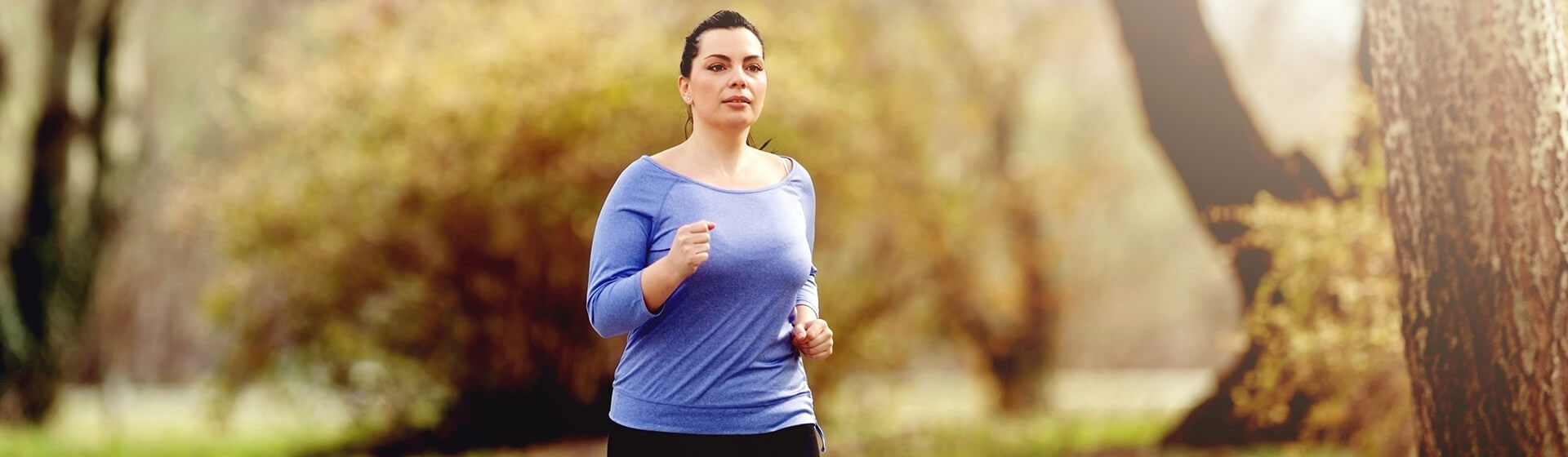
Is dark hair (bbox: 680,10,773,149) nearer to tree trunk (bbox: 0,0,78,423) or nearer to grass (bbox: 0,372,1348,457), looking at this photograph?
grass (bbox: 0,372,1348,457)

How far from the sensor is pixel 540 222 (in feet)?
32.0

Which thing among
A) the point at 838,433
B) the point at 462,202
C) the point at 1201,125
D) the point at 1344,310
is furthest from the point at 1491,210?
the point at 838,433

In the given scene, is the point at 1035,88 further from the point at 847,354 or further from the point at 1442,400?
the point at 1442,400

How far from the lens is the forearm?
8.46 ft

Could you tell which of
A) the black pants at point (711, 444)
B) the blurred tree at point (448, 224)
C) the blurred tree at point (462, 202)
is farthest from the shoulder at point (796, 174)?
the blurred tree at point (448, 224)

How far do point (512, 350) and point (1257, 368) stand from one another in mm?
4825

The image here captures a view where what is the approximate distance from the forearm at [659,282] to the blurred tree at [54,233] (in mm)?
10964

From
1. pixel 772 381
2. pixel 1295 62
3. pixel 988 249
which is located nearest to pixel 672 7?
pixel 988 249

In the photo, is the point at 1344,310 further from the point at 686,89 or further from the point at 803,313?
the point at 686,89

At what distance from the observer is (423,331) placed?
1005 cm

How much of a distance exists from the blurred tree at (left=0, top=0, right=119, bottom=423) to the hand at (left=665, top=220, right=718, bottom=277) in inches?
436

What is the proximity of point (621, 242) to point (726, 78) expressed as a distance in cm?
36

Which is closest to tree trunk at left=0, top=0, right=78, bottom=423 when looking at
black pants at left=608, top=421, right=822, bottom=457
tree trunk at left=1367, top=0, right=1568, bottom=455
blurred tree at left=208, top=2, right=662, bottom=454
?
blurred tree at left=208, top=2, right=662, bottom=454

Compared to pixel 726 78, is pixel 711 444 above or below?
below
